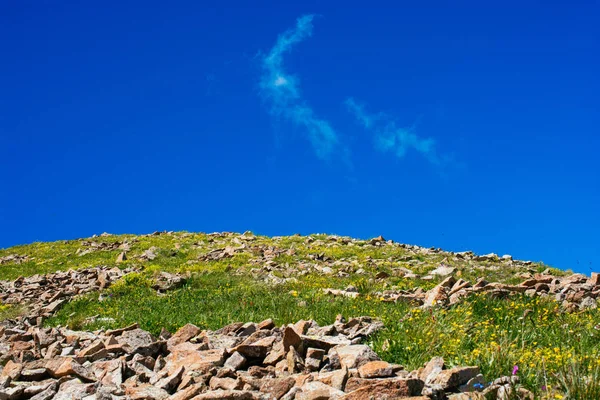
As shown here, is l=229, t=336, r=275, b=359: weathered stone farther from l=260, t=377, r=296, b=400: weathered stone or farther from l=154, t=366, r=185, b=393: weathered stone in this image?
l=260, t=377, r=296, b=400: weathered stone

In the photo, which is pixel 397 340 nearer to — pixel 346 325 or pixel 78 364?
pixel 346 325

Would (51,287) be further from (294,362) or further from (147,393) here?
(294,362)

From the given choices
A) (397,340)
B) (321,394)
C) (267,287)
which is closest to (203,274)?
(267,287)

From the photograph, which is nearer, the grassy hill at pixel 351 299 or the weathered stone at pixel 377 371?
the weathered stone at pixel 377 371

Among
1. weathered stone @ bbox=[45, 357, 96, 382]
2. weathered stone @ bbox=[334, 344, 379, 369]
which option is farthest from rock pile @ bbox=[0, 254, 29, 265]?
weathered stone @ bbox=[334, 344, 379, 369]

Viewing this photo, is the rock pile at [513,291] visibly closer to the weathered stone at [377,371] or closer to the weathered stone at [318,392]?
the weathered stone at [377,371]

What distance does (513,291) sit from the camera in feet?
47.2

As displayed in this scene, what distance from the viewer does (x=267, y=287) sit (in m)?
16.9

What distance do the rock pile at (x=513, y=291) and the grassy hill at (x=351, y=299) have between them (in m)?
0.17

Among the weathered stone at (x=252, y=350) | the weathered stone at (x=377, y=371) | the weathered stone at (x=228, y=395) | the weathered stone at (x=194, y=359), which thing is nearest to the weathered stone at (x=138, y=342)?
the weathered stone at (x=194, y=359)

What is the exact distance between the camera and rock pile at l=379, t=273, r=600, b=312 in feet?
41.2

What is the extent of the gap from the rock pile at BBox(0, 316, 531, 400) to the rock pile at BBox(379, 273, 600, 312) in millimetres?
3196

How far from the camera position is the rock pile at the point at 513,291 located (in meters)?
12.6

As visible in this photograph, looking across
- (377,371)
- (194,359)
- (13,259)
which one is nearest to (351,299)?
(194,359)
